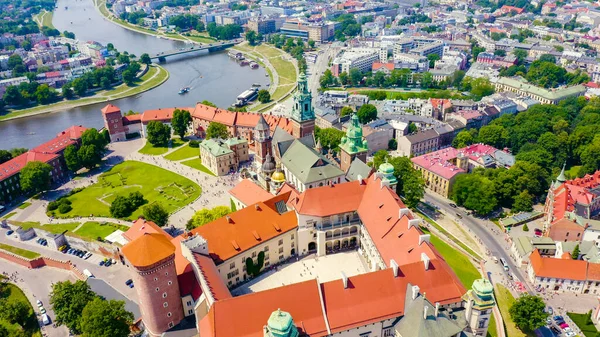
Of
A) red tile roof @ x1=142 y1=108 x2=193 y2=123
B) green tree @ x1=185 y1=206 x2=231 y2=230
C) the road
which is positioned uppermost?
red tile roof @ x1=142 y1=108 x2=193 y2=123

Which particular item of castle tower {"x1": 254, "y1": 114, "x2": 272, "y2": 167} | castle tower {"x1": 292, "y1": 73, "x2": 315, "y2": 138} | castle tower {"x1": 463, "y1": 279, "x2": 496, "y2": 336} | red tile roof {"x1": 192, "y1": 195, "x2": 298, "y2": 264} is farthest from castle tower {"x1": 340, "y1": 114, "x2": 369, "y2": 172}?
castle tower {"x1": 463, "y1": 279, "x2": 496, "y2": 336}

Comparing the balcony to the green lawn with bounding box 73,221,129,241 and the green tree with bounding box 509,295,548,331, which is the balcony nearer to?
the green tree with bounding box 509,295,548,331

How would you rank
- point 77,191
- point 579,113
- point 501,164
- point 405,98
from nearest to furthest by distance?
point 77,191, point 501,164, point 579,113, point 405,98

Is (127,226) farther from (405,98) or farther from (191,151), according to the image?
(405,98)

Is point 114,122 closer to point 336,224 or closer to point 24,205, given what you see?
point 24,205

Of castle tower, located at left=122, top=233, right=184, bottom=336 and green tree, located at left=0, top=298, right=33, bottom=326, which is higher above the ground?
castle tower, located at left=122, top=233, right=184, bottom=336

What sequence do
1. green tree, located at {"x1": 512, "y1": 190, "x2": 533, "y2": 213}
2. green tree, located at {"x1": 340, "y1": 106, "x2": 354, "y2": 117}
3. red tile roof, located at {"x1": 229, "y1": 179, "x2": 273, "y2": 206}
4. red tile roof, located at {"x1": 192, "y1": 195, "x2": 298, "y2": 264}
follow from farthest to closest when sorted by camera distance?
1. green tree, located at {"x1": 340, "y1": 106, "x2": 354, "y2": 117}
2. green tree, located at {"x1": 512, "y1": 190, "x2": 533, "y2": 213}
3. red tile roof, located at {"x1": 229, "y1": 179, "x2": 273, "y2": 206}
4. red tile roof, located at {"x1": 192, "y1": 195, "x2": 298, "y2": 264}

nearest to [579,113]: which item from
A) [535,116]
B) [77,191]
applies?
[535,116]
